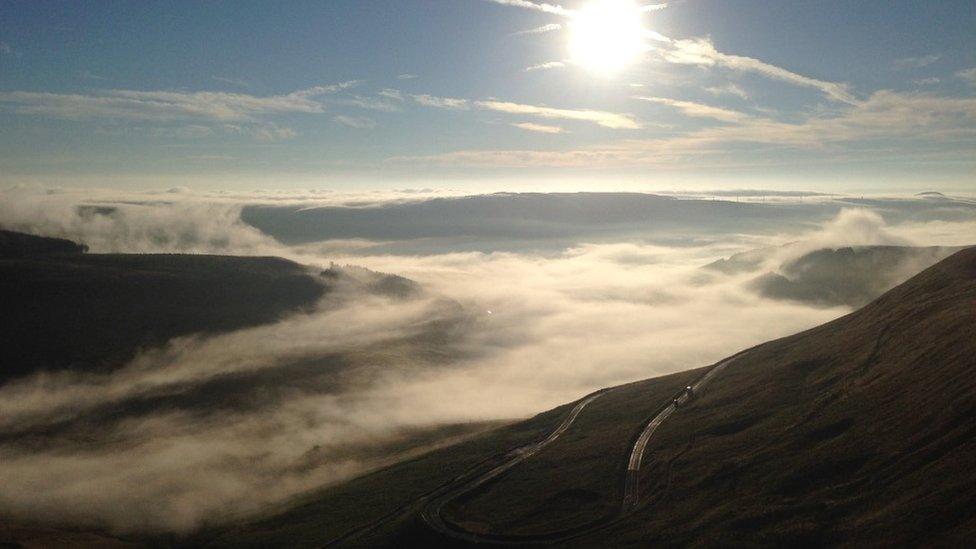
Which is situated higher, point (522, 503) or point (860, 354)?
point (860, 354)

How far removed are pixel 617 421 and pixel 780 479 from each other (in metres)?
56.9

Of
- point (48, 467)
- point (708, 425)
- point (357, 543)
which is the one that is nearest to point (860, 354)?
point (708, 425)

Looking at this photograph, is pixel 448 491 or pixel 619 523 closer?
pixel 619 523

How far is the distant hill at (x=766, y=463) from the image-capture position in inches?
3172

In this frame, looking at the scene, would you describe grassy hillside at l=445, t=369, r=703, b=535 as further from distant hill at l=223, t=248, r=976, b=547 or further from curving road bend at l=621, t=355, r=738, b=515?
curving road bend at l=621, t=355, r=738, b=515

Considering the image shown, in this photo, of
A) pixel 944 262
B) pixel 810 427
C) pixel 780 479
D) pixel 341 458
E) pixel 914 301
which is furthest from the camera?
pixel 341 458

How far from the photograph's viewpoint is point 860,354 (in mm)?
135500

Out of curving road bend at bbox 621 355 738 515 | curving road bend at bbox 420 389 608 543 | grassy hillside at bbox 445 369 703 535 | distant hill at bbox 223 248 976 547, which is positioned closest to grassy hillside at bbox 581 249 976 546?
distant hill at bbox 223 248 976 547

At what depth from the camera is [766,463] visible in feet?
338

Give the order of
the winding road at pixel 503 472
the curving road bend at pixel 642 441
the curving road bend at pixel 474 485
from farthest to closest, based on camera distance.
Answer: the curving road bend at pixel 642 441, the curving road bend at pixel 474 485, the winding road at pixel 503 472

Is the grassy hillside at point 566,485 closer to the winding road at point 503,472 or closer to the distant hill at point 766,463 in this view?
the distant hill at point 766,463

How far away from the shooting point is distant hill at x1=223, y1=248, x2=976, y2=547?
264 ft

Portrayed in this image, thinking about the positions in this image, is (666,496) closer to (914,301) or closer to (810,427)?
(810,427)

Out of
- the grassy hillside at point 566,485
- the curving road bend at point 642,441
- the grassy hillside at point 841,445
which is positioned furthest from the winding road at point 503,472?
the grassy hillside at point 841,445
